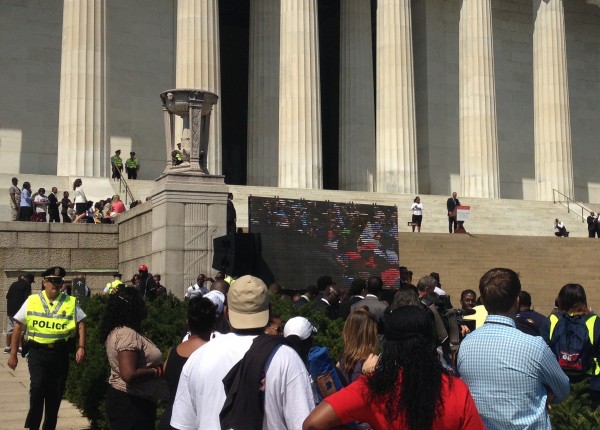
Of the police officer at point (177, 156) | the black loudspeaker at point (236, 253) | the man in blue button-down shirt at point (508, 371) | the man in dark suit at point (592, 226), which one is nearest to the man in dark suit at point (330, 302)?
the black loudspeaker at point (236, 253)

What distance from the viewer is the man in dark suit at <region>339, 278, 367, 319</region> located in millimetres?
13277

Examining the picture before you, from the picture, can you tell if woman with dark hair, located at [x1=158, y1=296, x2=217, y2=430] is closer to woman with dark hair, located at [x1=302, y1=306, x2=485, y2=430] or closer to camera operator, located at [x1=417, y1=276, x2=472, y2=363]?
woman with dark hair, located at [x1=302, y1=306, x2=485, y2=430]

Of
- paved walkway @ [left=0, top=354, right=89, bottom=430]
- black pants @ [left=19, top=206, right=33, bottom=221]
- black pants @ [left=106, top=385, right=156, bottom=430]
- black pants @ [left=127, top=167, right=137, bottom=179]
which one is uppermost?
black pants @ [left=127, top=167, right=137, bottom=179]

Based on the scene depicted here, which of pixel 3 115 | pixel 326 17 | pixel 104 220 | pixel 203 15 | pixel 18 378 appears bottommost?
pixel 18 378

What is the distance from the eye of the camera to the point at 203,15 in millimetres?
42125

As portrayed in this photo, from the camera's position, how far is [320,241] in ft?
77.1

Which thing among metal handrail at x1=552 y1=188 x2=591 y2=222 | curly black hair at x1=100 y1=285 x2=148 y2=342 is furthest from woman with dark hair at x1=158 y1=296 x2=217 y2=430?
metal handrail at x1=552 y1=188 x2=591 y2=222

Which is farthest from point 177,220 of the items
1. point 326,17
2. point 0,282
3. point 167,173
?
point 326,17

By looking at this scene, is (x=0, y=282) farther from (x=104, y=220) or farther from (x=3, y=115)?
(x=3, y=115)

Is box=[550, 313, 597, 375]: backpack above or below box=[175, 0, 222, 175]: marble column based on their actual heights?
below

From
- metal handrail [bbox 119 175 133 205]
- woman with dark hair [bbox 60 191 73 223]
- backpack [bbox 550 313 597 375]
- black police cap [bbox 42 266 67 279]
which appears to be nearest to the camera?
backpack [bbox 550 313 597 375]

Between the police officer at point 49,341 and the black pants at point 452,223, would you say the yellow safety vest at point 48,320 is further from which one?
the black pants at point 452,223

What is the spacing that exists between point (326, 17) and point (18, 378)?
150 feet

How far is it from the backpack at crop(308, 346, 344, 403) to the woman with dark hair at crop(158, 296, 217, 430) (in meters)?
0.90
